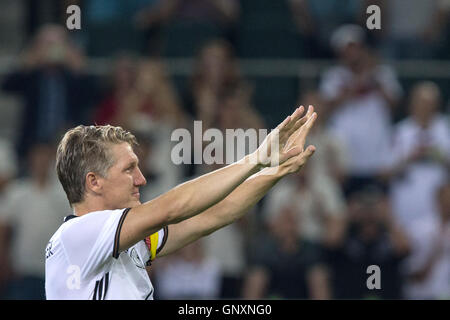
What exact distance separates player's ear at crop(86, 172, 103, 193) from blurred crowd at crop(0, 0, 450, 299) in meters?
4.69

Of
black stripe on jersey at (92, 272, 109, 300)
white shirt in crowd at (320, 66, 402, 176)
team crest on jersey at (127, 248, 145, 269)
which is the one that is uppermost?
white shirt in crowd at (320, 66, 402, 176)

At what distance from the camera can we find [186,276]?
9.84m

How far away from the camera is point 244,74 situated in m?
11.8

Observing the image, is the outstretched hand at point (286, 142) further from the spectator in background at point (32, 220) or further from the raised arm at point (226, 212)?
the spectator in background at point (32, 220)

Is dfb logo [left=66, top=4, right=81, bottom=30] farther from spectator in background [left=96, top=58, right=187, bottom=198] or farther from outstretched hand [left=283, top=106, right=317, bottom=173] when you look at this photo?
outstretched hand [left=283, top=106, right=317, bottom=173]

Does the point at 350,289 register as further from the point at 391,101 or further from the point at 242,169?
the point at 242,169

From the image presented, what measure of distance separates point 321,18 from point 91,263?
318 inches

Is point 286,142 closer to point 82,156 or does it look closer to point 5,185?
point 82,156

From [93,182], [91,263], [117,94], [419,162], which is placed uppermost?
[117,94]

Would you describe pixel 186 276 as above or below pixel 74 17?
below

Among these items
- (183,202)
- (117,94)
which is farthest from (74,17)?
(183,202)

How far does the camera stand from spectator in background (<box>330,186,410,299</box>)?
388 inches

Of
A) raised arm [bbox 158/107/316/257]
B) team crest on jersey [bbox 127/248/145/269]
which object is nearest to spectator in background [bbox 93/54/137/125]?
raised arm [bbox 158/107/316/257]
